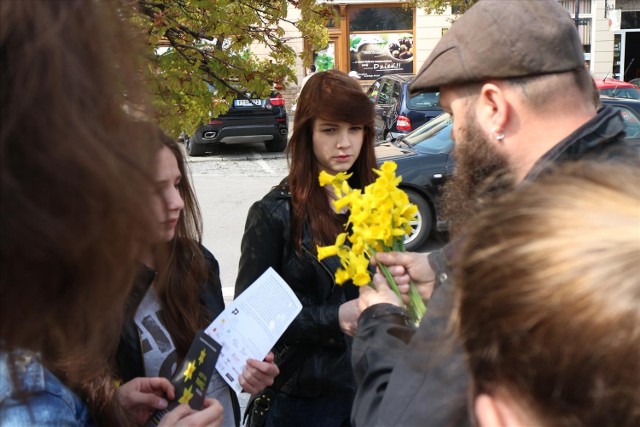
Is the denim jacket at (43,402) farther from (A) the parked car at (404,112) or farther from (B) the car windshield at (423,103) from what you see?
(B) the car windshield at (423,103)

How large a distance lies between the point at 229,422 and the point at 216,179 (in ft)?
32.8

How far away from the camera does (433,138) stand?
816 cm

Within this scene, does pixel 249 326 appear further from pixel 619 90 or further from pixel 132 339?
pixel 619 90

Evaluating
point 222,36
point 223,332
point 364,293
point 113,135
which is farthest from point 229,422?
point 222,36

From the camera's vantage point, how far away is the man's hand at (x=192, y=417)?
63.2 inches

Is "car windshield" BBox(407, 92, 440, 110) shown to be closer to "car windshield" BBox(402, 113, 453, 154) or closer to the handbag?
"car windshield" BBox(402, 113, 453, 154)

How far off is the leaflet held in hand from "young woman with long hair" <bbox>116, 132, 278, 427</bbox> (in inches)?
2.3

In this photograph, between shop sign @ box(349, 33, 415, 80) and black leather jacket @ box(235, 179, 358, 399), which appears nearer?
black leather jacket @ box(235, 179, 358, 399)

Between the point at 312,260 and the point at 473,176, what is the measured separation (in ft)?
2.79

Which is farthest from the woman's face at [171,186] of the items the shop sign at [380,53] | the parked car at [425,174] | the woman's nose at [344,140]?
the shop sign at [380,53]

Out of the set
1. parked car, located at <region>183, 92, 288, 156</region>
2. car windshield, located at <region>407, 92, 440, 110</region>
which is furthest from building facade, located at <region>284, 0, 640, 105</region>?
car windshield, located at <region>407, 92, 440, 110</region>

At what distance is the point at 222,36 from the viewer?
129 inches

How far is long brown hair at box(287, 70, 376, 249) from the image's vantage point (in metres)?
2.46

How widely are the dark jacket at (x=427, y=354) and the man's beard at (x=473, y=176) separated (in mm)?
165
